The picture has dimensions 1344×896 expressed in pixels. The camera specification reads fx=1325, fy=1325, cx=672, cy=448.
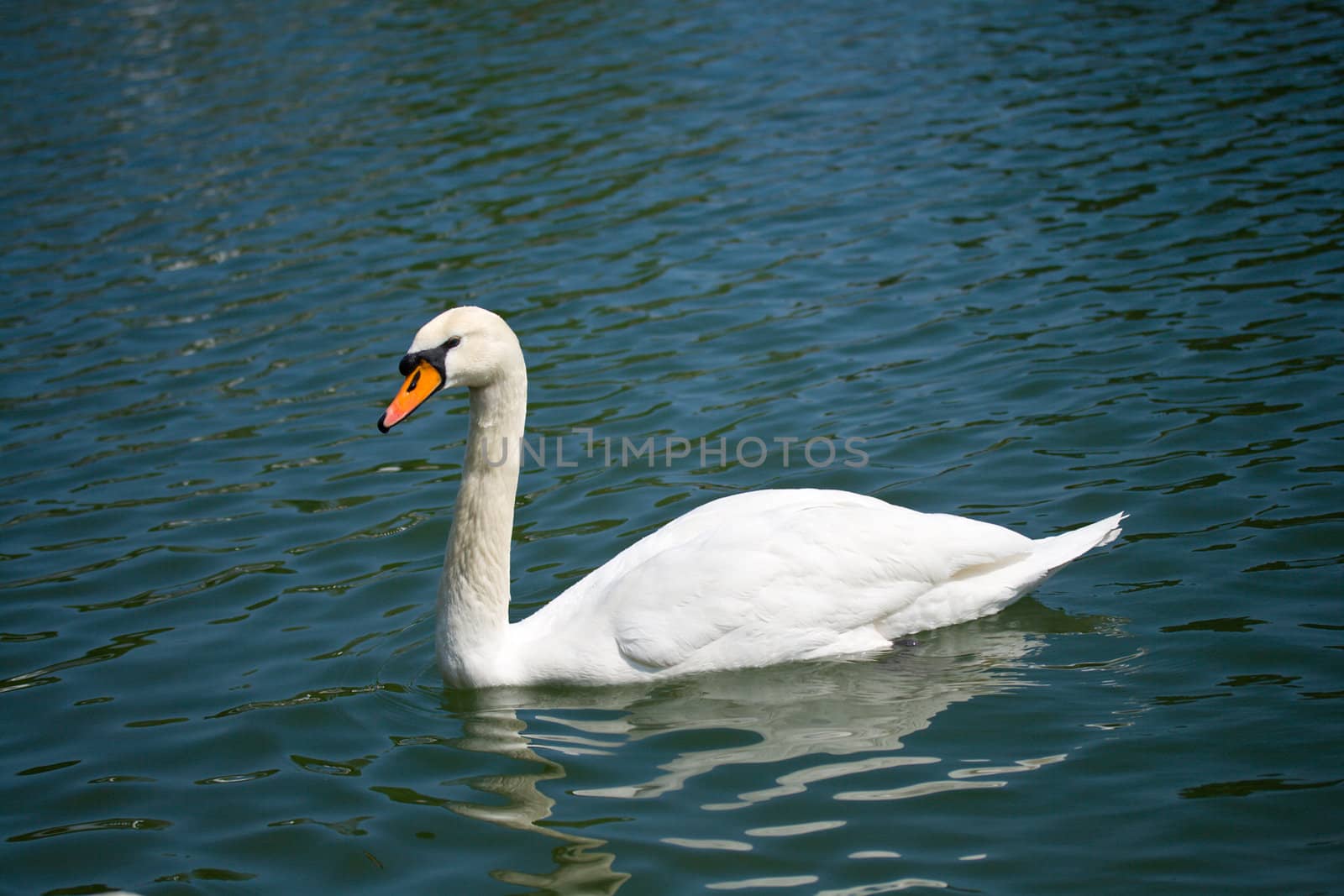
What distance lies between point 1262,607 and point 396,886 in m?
3.61

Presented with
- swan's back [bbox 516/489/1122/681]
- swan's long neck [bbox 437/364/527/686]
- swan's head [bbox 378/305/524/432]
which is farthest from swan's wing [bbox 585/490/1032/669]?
swan's head [bbox 378/305/524/432]

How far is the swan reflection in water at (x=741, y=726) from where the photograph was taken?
457 cm

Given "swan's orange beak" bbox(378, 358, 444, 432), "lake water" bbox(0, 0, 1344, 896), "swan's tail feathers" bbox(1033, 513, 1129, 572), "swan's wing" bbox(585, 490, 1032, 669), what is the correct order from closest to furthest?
"lake water" bbox(0, 0, 1344, 896) → "swan's orange beak" bbox(378, 358, 444, 432) → "swan's wing" bbox(585, 490, 1032, 669) → "swan's tail feathers" bbox(1033, 513, 1129, 572)

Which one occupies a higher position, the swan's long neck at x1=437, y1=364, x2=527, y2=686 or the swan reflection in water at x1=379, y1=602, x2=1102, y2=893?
the swan's long neck at x1=437, y1=364, x2=527, y2=686

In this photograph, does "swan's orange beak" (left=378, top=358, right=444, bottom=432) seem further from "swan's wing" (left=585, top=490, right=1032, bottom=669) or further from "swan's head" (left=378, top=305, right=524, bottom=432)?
"swan's wing" (left=585, top=490, right=1032, bottom=669)

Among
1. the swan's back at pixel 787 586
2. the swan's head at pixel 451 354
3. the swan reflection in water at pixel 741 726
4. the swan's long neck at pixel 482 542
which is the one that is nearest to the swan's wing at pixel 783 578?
the swan's back at pixel 787 586

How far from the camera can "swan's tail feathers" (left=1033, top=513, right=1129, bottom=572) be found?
5.45m

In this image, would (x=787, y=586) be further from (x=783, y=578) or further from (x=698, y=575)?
(x=698, y=575)

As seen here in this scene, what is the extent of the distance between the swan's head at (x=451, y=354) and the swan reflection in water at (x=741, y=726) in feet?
4.33

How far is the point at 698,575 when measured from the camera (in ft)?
17.4

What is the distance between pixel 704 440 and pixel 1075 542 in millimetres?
2865

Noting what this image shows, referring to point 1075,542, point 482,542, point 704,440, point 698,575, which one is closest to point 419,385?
point 482,542

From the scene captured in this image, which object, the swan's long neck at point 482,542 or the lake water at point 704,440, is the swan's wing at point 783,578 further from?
the swan's long neck at point 482,542

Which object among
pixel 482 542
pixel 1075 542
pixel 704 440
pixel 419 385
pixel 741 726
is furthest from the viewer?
pixel 704 440
